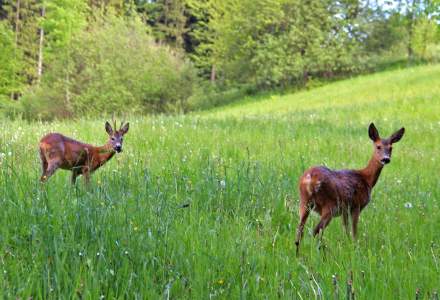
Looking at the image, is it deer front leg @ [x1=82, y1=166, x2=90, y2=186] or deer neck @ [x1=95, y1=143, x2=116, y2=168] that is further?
deer neck @ [x1=95, y1=143, x2=116, y2=168]

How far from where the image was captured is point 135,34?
125 ft

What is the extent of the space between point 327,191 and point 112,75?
33348 mm

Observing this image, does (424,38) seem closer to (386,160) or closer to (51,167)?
(386,160)

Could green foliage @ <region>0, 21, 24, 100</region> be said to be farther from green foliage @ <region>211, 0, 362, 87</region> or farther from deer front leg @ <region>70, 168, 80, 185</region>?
deer front leg @ <region>70, 168, 80, 185</region>

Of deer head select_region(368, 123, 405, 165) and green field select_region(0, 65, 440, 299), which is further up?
deer head select_region(368, 123, 405, 165)

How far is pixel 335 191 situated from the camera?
12.7 feet

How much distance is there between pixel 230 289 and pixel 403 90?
2290cm

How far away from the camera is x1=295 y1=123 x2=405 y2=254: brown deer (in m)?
3.78

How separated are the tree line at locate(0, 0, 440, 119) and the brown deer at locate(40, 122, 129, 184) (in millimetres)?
28473

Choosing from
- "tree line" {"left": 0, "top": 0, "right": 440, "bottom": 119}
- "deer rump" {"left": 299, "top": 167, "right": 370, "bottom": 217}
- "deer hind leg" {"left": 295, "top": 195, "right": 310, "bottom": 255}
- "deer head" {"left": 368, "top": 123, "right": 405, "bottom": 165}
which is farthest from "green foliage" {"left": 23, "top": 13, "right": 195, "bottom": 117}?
"deer hind leg" {"left": 295, "top": 195, "right": 310, "bottom": 255}

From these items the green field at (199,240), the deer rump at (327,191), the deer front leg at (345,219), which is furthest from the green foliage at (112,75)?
the deer rump at (327,191)

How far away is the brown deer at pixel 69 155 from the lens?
548 centimetres

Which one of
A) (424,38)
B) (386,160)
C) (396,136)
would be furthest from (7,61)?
(386,160)

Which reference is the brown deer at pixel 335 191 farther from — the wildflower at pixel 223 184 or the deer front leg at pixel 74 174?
the deer front leg at pixel 74 174
